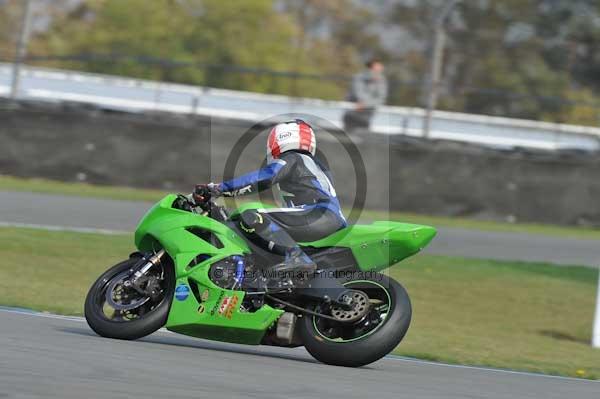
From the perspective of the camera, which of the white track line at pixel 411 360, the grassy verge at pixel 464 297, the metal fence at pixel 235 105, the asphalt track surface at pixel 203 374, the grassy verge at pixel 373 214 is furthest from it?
the metal fence at pixel 235 105

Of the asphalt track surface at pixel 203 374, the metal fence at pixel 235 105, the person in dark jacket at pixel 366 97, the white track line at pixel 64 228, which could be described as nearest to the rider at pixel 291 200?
the asphalt track surface at pixel 203 374

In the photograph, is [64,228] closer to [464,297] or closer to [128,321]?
[464,297]

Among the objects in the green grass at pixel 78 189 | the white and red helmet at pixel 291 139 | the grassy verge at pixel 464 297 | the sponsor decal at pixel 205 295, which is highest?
the white and red helmet at pixel 291 139

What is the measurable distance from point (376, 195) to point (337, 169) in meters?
0.85

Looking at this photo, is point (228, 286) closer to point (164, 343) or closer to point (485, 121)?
point (164, 343)

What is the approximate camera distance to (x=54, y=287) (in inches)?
418

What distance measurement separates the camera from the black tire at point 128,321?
7.25 m

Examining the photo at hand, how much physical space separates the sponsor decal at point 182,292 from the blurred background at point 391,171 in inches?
82.3

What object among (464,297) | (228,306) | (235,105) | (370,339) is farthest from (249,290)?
(235,105)

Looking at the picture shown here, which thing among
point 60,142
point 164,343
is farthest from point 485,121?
point 164,343

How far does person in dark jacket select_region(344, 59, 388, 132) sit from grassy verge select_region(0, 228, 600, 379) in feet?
16.7

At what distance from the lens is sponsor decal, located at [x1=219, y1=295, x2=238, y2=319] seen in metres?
7.25

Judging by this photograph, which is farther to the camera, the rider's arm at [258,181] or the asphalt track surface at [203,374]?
the rider's arm at [258,181]

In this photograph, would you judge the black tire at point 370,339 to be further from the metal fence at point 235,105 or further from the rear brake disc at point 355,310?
the metal fence at point 235,105
